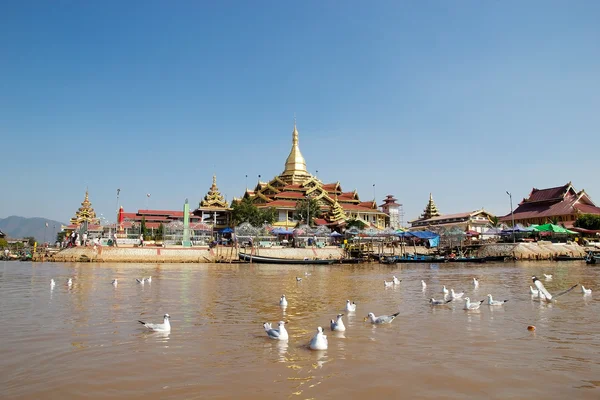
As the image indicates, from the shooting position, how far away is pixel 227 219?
212 feet

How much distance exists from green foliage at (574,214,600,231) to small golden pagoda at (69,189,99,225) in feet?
220

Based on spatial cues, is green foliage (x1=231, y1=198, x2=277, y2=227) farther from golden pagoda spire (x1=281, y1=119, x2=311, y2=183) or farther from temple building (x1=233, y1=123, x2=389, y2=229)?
golden pagoda spire (x1=281, y1=119, x2=311, y2=183)

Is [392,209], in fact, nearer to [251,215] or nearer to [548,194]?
[548,194]

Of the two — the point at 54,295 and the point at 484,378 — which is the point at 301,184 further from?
the point at 484,378

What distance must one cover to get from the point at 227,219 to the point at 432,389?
5916 cm

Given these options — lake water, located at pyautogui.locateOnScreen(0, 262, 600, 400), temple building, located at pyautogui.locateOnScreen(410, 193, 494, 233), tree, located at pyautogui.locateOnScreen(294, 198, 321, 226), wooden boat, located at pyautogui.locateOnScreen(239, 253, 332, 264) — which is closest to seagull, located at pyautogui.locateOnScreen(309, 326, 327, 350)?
lake water, located at pyautogui.locateOnScreen(0, 262, 600, 400)

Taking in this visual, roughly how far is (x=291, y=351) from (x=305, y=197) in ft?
179

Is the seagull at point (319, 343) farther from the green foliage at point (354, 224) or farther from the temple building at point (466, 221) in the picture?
the temple building at point (466, 221)

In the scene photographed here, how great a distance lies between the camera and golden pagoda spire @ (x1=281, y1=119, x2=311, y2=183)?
72.9m

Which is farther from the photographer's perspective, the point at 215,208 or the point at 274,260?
the point at 215,208

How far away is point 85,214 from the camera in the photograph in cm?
7406

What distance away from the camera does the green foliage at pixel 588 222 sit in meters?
56.1

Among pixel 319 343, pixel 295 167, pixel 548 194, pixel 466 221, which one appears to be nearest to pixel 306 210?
pixel 295 167

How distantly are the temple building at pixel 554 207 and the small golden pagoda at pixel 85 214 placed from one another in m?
63.5
